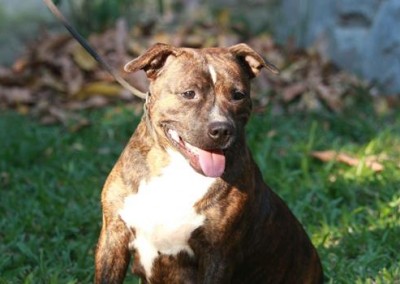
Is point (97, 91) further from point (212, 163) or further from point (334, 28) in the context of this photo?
point (212, 163)

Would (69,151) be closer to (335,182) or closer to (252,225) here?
→ (335,182)

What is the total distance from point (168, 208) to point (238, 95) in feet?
1.80

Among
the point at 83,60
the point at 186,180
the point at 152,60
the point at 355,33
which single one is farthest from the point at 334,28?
the point at 186,180

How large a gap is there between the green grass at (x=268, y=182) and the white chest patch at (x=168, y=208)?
83cm

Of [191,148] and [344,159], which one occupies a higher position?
[191,148]

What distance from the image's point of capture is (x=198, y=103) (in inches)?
141

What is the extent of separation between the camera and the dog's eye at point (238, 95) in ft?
12.0

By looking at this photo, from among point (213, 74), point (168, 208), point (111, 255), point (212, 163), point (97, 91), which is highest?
point (213, 74)

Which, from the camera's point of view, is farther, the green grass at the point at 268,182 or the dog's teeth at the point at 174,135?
the green grass at the point at 268,182

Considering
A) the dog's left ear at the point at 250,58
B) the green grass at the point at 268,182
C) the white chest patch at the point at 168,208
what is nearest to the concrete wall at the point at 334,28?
the green grass at the point at 268,182

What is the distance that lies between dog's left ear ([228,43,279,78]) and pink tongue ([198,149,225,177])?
465 millimetres

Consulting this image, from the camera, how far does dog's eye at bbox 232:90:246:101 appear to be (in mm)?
3650

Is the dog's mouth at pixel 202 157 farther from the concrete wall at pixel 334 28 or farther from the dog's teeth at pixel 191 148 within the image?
the concrete wall at pixel 334 28

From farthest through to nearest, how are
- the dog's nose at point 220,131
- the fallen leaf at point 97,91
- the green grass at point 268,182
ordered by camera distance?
1. the fallen leaf at point 97,91
2. the green grass at point 268,182
3. the dog's nose at point 220,131
